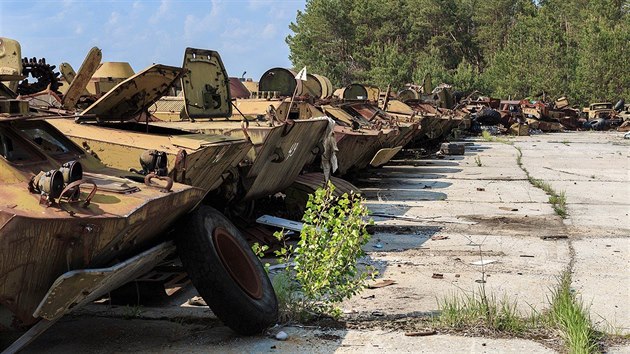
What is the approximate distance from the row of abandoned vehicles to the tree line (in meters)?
40.1

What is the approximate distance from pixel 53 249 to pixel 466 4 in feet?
217

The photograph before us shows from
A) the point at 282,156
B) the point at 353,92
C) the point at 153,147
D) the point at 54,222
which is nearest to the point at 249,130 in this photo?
the point at 282,156

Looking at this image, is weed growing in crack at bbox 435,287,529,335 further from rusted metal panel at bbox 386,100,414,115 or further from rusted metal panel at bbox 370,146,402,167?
rusted metal panel at bbox 386,100,414,115

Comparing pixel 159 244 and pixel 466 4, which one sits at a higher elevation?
pixel 466 4

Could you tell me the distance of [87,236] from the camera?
14.0ft

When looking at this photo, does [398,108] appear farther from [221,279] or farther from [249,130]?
[221,279]

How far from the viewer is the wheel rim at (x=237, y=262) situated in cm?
557

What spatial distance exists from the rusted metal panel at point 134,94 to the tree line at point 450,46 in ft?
Result: 139

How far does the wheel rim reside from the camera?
5.57 m

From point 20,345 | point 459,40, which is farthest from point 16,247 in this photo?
point 459,40

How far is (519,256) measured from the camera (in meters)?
8.48

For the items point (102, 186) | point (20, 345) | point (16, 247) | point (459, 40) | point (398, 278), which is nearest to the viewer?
point (16, 247)

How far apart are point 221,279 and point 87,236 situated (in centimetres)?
120

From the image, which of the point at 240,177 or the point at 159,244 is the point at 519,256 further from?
the point at 159,244
